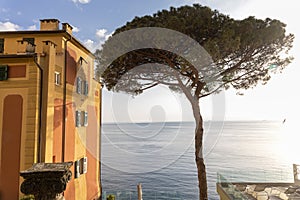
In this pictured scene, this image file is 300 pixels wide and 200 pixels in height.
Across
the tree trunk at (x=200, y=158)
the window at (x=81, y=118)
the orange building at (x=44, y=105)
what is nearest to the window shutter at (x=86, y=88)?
the orange building at (x=44, y=105)

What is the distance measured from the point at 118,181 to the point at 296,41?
103 ft

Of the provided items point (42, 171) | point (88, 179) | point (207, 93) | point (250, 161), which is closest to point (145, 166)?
point (250, 161)

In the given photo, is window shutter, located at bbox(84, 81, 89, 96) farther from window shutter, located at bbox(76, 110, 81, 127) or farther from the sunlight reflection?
the sunlight reflection

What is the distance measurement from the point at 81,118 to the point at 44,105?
11.1ft

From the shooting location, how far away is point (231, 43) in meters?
8.93

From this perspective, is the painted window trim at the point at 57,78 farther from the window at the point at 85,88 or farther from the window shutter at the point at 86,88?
the window shutter at the point at 86,88

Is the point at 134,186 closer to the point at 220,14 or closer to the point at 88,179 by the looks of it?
the point at 88,179

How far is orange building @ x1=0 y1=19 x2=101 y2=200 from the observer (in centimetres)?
832

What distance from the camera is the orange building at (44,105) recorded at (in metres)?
8.32

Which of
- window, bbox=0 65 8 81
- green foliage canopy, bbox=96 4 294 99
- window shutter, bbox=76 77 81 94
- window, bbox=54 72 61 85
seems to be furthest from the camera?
window shutter, bbox=76 77 81 94

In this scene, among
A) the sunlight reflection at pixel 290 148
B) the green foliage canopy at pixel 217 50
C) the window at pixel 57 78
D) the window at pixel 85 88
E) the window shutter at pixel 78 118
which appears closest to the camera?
the green foliage canopy at pixel 217 50

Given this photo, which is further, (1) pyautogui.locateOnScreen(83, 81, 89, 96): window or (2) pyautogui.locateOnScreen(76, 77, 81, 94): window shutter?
(1) pyautogui.locateOnScreen(83, 81, 89, 96): window

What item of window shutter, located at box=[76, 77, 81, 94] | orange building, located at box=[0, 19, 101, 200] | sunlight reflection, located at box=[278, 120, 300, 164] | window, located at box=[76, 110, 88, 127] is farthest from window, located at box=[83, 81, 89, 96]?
sunlight reflection, located at box=[278, 120, 300, 164]

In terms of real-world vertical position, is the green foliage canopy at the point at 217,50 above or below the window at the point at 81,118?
above
